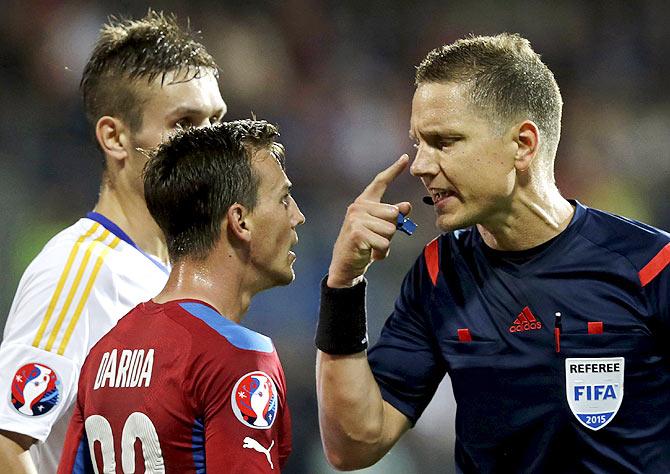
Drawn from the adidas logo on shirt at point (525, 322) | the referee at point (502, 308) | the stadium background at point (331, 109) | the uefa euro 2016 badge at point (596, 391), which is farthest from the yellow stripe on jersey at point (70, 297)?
the stadium background at point (331, 109)

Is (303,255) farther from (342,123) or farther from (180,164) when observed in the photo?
(180,164)

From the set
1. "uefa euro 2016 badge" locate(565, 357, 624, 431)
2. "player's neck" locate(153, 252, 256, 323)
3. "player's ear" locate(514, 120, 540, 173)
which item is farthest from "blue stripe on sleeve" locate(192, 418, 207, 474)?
"player's ear" locate(514, 120, 540, 173)

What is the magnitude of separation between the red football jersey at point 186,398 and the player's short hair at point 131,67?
47.2 inches

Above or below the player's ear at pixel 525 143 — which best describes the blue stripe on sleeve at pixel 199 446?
below

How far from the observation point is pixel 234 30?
27.6 ft

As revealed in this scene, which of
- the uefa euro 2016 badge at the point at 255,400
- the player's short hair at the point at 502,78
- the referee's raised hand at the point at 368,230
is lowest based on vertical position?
the uefa euro 2016 badge at the point at 255,400

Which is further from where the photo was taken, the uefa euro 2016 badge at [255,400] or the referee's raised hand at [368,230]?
the referee's raised hand at [368,230]

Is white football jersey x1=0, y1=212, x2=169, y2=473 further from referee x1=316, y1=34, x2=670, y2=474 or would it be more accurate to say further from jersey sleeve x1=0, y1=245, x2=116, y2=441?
referee x1=316, y1=34, x2=670, y2=474

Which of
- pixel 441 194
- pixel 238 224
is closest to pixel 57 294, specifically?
pixel 238 224

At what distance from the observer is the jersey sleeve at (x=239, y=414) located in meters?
2.32

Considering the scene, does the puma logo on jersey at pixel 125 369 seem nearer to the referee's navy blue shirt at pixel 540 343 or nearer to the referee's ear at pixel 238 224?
the referee's ear at pixel 238 224

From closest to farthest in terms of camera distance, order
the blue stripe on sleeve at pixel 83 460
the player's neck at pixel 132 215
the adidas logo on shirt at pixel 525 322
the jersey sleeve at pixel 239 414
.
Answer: the jersey sleeve at pixel 239 414 → the blue stripe on sleeve at pixel 83 460 → the adidas logo on shirt at pixel 525 322 → the player's neck at pixel 132 215

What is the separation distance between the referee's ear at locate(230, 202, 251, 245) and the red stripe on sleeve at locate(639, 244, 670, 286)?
1058mm

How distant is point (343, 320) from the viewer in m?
2.83
